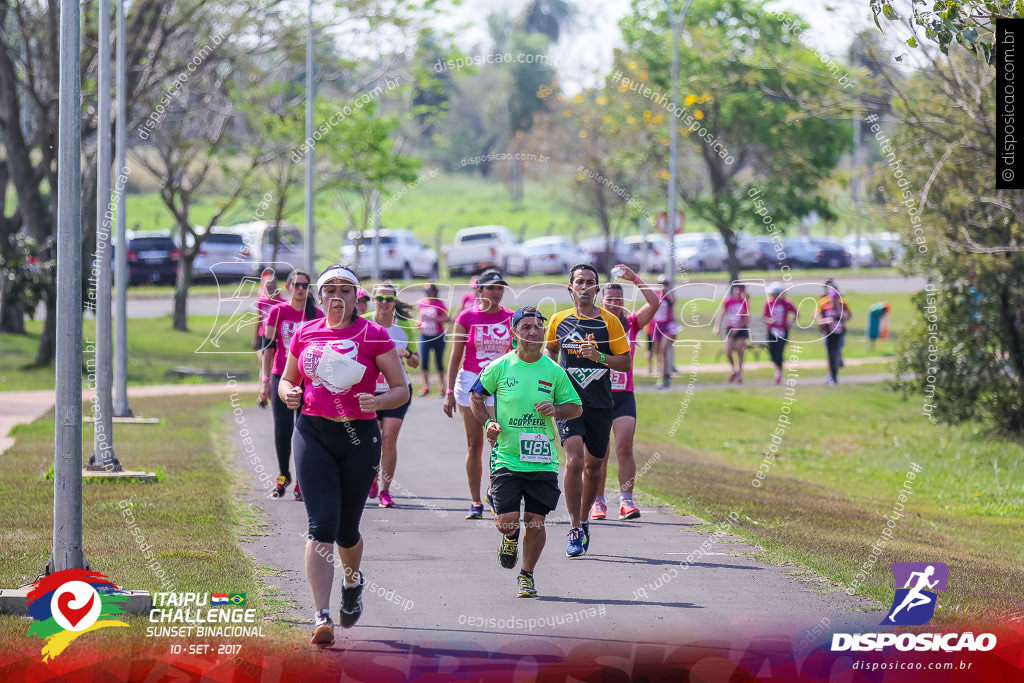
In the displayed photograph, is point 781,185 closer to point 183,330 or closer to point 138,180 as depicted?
point 183,330

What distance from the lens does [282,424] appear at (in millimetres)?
11062

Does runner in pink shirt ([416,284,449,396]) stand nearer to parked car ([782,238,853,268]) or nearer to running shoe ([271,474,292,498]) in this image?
running shoe ([271,474,292,498])

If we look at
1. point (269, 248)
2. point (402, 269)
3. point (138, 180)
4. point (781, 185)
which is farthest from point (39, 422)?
point (138, 180)

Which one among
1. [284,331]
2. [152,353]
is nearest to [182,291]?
[152,353]

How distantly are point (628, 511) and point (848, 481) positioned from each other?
596 centimetres

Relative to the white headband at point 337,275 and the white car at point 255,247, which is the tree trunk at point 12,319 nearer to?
the white car at point 255,247

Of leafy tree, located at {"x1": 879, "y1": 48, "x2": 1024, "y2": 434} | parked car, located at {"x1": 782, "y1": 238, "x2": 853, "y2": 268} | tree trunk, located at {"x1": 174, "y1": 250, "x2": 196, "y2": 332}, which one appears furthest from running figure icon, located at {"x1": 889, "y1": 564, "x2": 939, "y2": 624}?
parked car, located at {"x1": 782, "y1": 238, "x2": 853, "y2": 268}

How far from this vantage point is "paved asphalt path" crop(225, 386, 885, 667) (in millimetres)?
6941

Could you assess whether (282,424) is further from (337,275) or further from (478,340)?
(337,275)

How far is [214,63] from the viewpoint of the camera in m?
28.6

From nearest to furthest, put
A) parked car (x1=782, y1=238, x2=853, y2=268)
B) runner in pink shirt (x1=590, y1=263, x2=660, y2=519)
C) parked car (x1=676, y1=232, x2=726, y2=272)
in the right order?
runner in pink shirt (x1=590, y1=263, x2=660, y2=519), parked car (x1=676, y1=232, x2=726, y2=272), parked car (x1=782, y1=238, x2=853, y2=268)

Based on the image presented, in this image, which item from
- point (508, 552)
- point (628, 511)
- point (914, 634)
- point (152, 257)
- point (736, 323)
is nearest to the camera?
point (914, 634)

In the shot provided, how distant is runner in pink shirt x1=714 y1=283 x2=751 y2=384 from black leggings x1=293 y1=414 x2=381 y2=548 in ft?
53.4

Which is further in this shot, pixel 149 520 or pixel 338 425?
pixel 149 520
